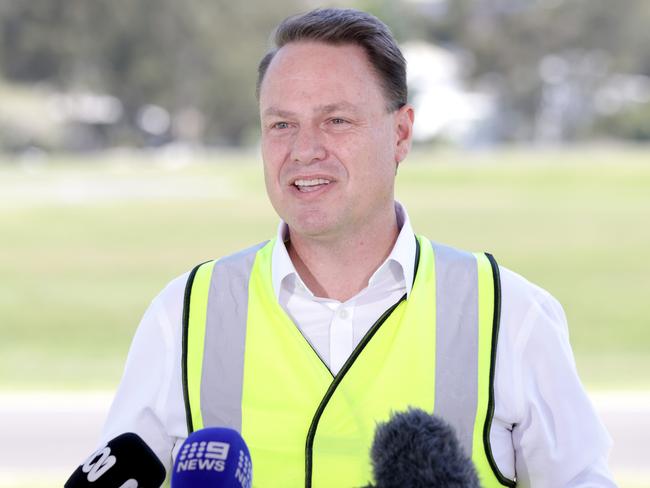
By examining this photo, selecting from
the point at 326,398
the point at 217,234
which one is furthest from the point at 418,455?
the point at 217,234

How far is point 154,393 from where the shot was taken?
4.44 feet

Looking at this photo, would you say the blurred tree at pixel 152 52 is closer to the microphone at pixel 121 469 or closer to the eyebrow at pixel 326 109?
the eyebrow at pixel 326 109

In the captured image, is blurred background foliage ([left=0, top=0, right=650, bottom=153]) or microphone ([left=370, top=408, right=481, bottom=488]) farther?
blurred background foliage ([left=0, top=0, right=650, bottom=153])

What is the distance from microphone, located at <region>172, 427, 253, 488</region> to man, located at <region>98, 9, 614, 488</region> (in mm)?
424

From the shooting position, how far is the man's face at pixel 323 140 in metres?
1.36

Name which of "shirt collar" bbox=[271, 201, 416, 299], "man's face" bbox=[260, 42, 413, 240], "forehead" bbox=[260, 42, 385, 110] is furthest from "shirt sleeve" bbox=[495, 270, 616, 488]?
"forehead" bbox=[260, 42, 385, 110]

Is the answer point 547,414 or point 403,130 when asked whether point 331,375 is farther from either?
point 403,130

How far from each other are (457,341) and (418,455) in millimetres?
601

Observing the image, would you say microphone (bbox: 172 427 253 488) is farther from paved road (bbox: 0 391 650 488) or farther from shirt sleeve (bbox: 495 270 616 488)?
paved road (bbox: 0 391 650 488)

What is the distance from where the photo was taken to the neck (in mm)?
1415

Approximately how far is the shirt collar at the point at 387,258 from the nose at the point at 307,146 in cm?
14

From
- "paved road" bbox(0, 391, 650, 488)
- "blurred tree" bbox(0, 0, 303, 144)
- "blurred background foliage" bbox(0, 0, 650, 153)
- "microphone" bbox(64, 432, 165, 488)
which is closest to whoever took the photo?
"microphone" bbox(64, 432, 165, 488)

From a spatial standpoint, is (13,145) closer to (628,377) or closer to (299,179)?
(628,377)

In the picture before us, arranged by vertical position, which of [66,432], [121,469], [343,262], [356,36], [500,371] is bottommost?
[66,432]
